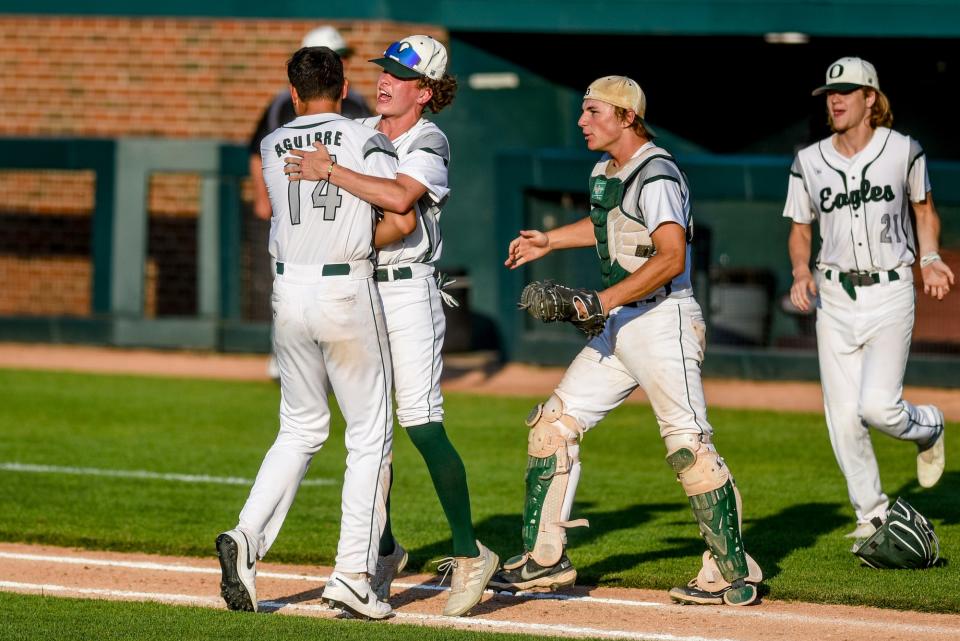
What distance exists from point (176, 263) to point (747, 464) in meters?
8.62

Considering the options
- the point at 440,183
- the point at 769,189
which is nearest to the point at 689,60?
the point at 769,189

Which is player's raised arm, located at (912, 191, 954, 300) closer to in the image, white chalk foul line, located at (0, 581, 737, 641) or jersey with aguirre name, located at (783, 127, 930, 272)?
jersey with aguirre name, located at (783, 127, 930, 272)

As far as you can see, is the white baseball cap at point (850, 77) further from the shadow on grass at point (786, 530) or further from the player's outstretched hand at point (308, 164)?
the player's outstretched hand at point (308, 164)

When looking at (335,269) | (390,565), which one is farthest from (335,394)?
(390,565)

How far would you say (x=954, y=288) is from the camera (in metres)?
13.1

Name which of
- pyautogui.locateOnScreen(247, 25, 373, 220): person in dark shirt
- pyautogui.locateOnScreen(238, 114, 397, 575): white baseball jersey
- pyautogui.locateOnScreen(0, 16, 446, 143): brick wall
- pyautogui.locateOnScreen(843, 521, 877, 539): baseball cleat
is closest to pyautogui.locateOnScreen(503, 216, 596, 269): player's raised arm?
pyautogui.locateOnScreen(238, 114, 397, 575): white baseball jersey

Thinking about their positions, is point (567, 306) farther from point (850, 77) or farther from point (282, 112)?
point (282, 112)

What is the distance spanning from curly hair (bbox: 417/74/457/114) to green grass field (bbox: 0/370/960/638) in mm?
2058

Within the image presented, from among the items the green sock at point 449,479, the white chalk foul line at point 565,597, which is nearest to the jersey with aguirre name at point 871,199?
the white chalk foul line at point 565,597

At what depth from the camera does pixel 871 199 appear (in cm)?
703

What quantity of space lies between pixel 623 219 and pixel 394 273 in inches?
35.4

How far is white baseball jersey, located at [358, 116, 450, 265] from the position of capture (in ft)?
19.1

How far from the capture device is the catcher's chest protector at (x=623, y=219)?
5.97 meters

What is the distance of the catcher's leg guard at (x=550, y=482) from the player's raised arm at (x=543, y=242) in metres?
0.60
